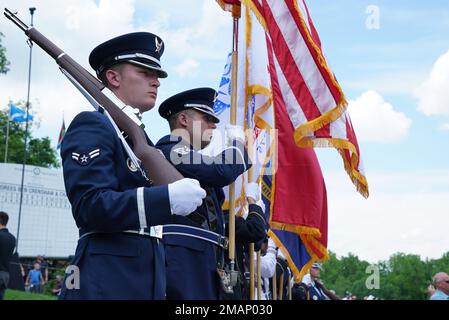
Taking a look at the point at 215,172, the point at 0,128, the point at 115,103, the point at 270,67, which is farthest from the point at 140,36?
the point at 0,128

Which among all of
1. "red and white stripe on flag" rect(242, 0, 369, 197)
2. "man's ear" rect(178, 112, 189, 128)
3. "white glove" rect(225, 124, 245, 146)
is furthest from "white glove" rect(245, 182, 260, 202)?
"white glove" rect(225, 124, 245, 146)

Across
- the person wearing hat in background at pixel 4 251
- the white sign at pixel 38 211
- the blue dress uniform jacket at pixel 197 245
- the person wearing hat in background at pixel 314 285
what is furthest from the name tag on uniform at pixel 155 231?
the white sign at pixel 38 211

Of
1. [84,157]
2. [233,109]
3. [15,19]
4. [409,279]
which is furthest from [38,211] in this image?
[409,279]

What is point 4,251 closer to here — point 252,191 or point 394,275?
point 252,191

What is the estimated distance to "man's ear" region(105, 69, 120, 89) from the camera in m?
3.80

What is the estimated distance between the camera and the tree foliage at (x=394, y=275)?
8119 centimetres

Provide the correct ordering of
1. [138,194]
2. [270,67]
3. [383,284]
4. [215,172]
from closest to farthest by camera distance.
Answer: [138,194] → [215,172] → [270,67] → [383,284]

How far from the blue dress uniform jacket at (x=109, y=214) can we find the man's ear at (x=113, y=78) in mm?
346

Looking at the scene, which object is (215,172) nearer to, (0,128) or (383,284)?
(0,128)

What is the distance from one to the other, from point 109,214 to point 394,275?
84992 millimetres

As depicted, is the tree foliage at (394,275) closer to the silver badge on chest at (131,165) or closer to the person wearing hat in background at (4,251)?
the person wearing hat in background at (4,251)
